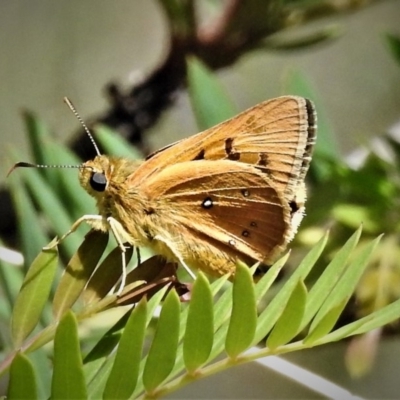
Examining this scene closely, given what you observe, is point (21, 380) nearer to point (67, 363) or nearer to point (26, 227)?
point (67, 363)

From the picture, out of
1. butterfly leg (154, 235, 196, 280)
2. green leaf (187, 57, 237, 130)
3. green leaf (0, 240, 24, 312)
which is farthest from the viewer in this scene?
green leaf (187, 57, 237, 130)

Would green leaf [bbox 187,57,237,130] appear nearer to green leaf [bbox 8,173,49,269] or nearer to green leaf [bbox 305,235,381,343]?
green leaf [bbox 8,173,49,269]

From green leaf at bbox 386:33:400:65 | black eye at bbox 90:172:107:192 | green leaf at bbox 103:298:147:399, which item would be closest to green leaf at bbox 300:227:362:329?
green leaf at bbox 103:298:147:399

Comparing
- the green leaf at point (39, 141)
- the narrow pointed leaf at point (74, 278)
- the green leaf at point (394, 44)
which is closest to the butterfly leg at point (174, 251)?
the narrow pointed leaf at point (74, 278)

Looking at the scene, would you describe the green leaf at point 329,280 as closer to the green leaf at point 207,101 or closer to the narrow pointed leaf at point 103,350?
the narrow pointed leaf at point 103,350

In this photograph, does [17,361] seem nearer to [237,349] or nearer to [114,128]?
[237,349]

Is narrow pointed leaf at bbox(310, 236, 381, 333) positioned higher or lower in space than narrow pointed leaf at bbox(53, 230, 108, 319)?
lower

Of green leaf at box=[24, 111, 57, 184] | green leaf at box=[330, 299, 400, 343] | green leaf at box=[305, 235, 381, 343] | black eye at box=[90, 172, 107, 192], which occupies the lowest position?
green leaf at box=[330, 299, 400, 343]
